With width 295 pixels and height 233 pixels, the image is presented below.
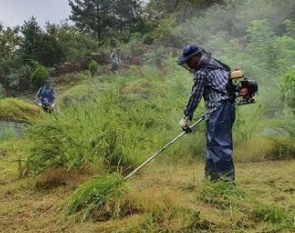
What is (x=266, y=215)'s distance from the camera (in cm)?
487

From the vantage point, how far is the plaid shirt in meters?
6.14

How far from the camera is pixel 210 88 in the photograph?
6.23m

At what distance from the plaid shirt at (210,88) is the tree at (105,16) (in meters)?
26.8

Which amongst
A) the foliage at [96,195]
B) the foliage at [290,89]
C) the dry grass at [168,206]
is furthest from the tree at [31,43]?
the foliage at [96,195]

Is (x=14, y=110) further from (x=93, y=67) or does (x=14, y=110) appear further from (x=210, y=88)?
(x=210, y=88)

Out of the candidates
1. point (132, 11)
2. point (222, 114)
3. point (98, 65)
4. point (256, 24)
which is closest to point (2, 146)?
point (222, 114)

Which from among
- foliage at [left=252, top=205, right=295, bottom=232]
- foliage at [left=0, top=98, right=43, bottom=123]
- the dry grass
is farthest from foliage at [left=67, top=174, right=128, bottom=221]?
foliage at [left=0, top=98, right=43, bottom=123]

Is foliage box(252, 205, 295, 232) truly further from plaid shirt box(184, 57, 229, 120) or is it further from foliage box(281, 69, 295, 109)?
foliage box(281, 69, 295, 109)

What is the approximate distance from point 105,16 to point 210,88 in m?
27.6

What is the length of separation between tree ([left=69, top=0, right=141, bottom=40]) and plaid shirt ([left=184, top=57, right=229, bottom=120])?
26.8 metres

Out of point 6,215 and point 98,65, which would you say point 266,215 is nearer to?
point 6,215

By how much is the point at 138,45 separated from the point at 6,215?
74.4 ft

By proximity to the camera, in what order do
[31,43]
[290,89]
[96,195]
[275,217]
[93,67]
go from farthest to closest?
1. [31,43]
2. [93,67]
3. [290,89]
4. [96,195]
5. [275,217]

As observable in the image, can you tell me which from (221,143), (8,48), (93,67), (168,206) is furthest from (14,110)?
(168,206)
